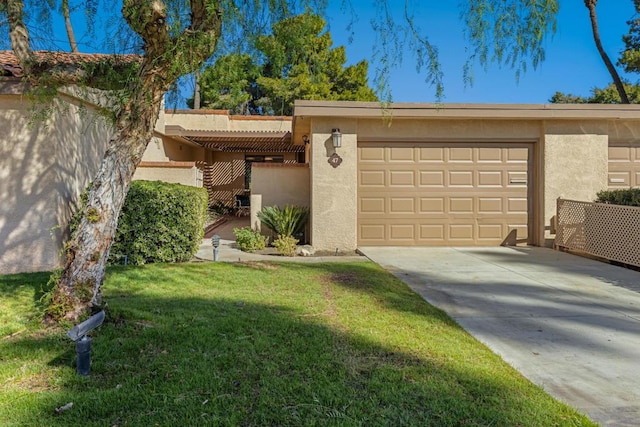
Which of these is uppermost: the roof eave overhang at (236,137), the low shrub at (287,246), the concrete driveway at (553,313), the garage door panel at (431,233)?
the roof eave overhang at (236,137)

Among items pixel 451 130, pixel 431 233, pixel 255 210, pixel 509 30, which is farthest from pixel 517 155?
pixel 509 30

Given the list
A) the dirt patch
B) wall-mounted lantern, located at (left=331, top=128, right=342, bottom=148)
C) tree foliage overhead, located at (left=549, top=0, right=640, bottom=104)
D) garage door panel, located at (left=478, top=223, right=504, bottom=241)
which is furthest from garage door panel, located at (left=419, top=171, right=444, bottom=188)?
tree foliage overhead, located at (left=549, top=0, right=640, bottom=104)

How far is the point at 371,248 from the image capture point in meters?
9.88

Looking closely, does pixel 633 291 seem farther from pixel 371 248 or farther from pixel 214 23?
pixel 214 23

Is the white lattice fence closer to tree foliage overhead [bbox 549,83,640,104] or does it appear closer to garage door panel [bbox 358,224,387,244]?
garage door panel [bbox 358,224,387,244]

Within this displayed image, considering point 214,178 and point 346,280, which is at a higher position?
point 214,178

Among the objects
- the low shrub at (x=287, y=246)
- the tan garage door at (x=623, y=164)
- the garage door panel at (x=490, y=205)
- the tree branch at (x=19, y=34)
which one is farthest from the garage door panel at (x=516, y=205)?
the tree branch at (x=19, y=34)

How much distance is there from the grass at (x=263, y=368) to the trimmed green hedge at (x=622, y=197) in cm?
552

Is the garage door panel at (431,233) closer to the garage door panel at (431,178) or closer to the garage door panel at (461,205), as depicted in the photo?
the garage door panel at (461,205)

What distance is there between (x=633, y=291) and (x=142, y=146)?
6625mm

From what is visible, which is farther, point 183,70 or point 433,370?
point 183,70

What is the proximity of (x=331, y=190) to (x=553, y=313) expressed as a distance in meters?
5.48

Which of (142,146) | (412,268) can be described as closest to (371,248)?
(412,268)

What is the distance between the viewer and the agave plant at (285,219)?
9.94 m
